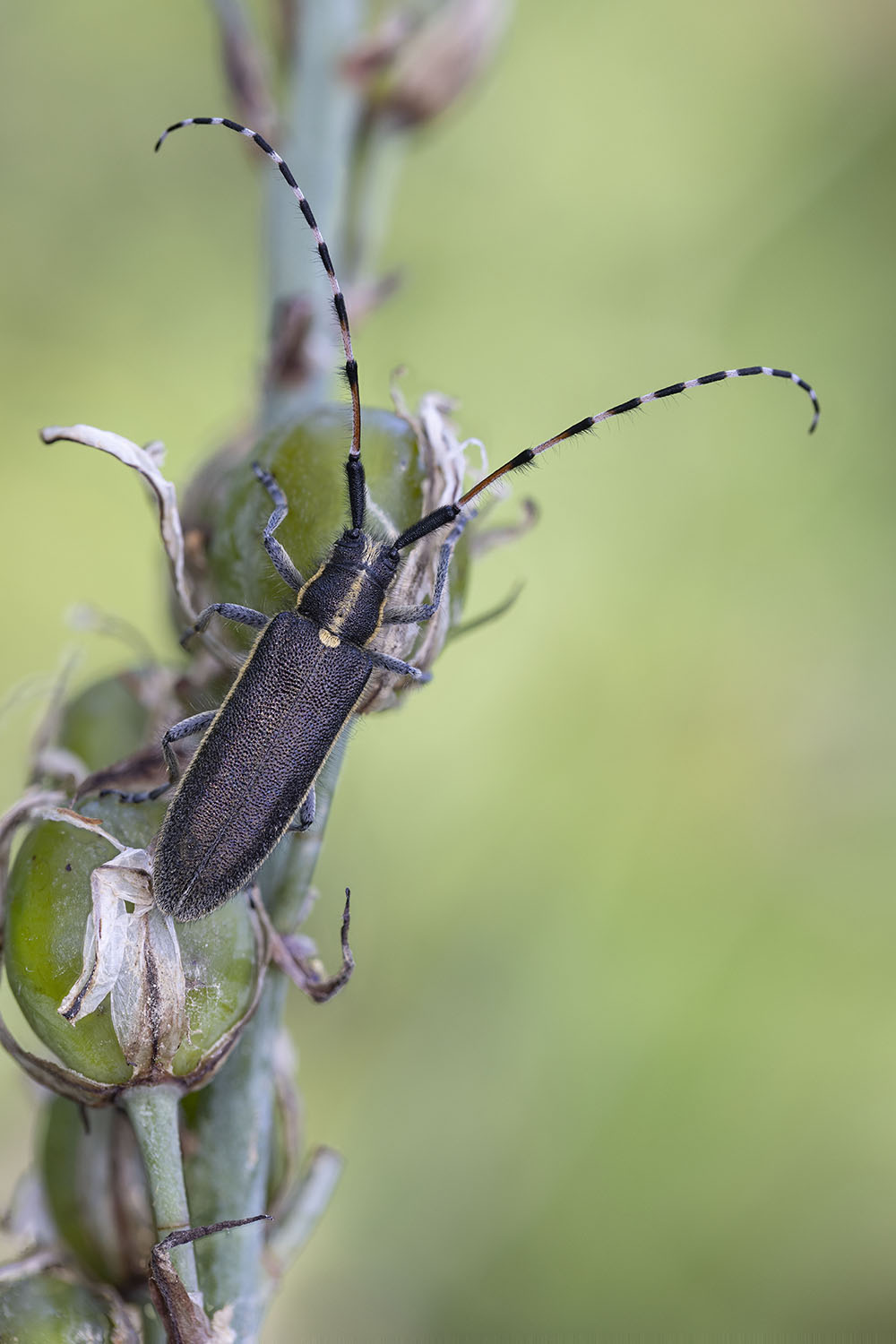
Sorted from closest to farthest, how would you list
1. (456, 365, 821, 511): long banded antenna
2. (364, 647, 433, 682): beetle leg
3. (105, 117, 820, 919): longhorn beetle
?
(105, 117, 820, 919): longhorn beetle < (364, 647, 433, 682): beetle leg < (456, 365, 821, 511): long banded antenna

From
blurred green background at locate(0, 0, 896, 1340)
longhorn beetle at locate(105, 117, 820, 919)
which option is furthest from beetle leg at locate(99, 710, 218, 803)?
blurred green background at locate(0, 0, 896, 1340)

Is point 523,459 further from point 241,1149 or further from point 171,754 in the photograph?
point 241,1149

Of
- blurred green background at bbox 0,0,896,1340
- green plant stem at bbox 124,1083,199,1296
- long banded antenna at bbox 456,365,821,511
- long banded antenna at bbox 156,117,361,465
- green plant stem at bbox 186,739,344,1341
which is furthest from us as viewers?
blurred green background at bbox 0,0,896,1340

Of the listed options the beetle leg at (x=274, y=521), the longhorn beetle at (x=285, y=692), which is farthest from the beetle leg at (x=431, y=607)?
the beetle leg at (x=274, y=521)

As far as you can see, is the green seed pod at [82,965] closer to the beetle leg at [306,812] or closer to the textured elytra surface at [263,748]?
the textured elytra surface at [263,748]

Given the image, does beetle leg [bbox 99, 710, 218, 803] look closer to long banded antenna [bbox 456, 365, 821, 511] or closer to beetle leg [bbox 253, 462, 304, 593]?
beetle leg [bbox 253, 462, 304, 593]

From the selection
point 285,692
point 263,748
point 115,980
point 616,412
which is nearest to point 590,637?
point 616,412
